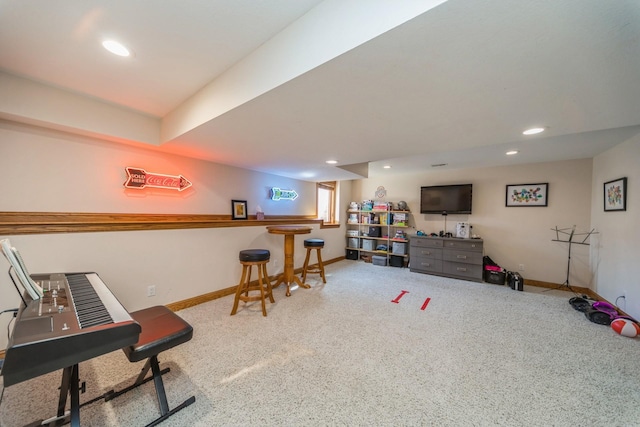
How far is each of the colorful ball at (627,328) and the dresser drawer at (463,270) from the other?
6.07 ft

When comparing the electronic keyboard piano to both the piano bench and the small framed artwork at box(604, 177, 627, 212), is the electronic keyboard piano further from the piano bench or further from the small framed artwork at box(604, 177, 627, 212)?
the small framed artwork at box(604, 177, 627, 212)

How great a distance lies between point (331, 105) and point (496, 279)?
449 centimetres

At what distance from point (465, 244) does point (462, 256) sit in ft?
0.80

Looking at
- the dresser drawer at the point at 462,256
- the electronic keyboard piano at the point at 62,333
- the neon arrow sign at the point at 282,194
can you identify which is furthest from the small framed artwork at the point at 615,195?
the electronic keyboard piano at the point at 62,333

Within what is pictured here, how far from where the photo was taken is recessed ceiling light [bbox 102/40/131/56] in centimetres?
145

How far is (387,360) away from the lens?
1.94 m

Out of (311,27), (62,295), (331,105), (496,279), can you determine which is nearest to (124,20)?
(311,27)

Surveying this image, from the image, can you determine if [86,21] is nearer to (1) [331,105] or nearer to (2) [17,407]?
(1) [331,105]

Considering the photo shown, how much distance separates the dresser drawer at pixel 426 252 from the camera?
15.3 ft

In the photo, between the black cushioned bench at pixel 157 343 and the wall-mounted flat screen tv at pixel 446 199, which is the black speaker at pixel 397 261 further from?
the black cushioned bench at pixel 157 343

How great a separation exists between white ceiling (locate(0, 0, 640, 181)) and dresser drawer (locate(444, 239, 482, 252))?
255cm

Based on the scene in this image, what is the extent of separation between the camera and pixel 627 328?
2314 millimetres

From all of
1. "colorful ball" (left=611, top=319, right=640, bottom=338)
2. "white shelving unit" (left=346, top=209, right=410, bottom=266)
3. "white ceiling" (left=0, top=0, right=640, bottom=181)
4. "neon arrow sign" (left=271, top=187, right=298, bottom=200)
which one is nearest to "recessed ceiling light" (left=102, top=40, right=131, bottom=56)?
"white ceiling" (left=0, top=0, right=640, bottom=181)

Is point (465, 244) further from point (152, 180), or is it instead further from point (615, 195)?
point (152, 180)
